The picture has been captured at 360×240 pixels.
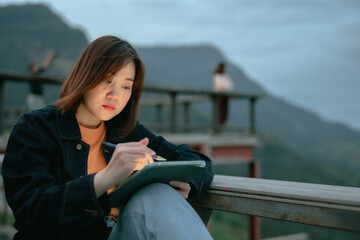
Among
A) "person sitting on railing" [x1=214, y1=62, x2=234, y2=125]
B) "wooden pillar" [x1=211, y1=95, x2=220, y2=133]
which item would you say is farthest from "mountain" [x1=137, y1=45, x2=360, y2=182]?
"wooden pillar" [x1=211, y1=95, x2=220, y2=133]

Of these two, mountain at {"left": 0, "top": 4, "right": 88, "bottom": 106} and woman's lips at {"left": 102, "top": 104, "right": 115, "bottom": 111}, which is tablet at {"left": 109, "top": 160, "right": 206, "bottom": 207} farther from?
mountain at {"left": 0, "top": 4, "right": 88, "bottom": 106}

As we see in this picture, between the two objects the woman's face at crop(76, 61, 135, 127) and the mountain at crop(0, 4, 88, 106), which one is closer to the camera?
the woman's face at crop(76, 61, 135, 127)

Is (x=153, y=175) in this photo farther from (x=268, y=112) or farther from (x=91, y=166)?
(x=268, y=112)

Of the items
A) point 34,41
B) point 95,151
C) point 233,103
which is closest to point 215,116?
point 95,151

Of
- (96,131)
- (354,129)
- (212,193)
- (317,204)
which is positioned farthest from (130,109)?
(354,129)

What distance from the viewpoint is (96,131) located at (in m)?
1.29

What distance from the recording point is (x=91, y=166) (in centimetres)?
124

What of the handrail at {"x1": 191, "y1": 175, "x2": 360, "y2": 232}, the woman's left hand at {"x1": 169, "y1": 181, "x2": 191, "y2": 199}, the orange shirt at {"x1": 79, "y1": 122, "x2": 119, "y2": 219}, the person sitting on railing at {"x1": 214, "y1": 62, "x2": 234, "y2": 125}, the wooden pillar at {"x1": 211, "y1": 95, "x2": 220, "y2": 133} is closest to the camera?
the handrail at {"x1": 191, "y1": 175, "x2": 360, "y2": 232}

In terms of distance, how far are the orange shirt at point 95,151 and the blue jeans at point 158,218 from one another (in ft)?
0.95

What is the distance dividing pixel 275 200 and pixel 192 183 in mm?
286

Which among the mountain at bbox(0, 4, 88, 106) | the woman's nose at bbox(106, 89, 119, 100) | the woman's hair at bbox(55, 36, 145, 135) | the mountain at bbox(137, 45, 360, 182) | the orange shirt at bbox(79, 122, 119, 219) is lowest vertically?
the mountain at bbox(137, 45, 360, 182)

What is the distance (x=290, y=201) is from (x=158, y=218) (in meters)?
0.36

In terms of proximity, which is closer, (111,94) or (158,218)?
(158,218)

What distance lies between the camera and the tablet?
936 mm
